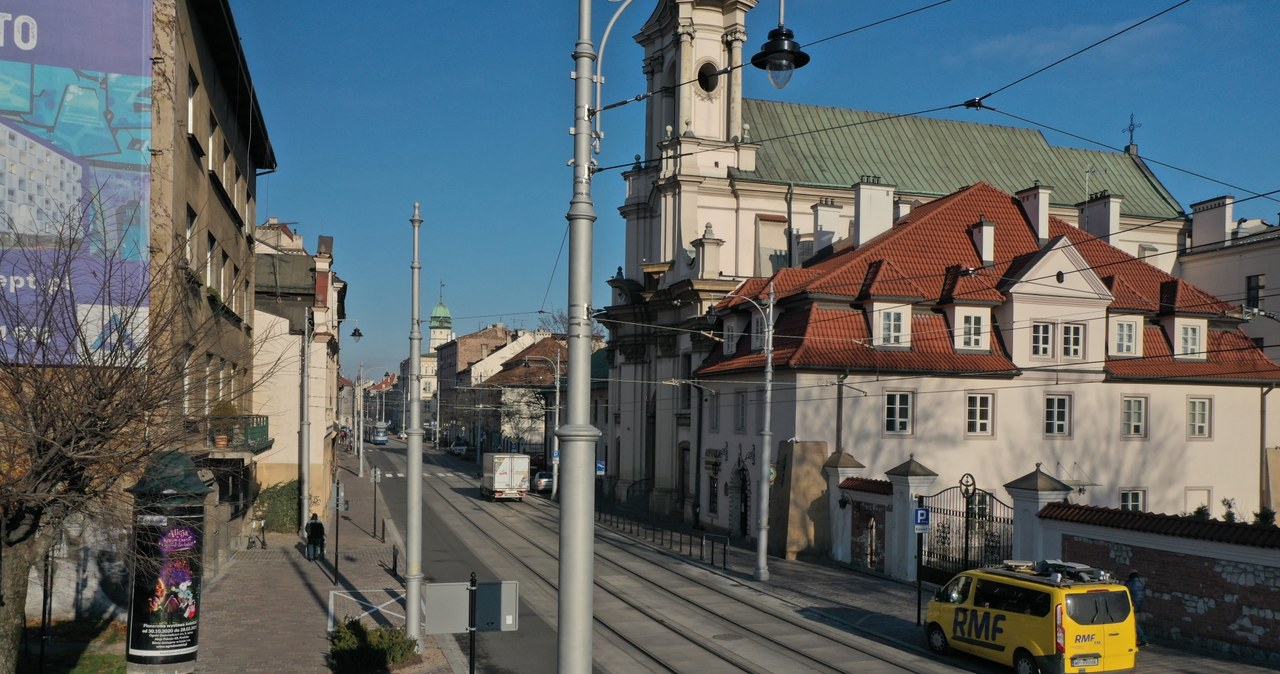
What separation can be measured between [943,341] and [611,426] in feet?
98.4

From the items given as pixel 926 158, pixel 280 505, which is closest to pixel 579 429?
pixel 280 505

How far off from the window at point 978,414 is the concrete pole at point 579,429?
30787 millimetres

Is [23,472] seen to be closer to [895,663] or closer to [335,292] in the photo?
[895,663]

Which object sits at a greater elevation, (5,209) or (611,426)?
(5,209)

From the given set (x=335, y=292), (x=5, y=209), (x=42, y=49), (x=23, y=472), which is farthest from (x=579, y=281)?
(x=335, y=292)

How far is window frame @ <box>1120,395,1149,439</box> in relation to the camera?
39.4 metres

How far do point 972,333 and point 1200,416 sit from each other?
10453mm

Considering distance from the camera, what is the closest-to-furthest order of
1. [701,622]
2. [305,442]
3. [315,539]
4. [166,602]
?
[166,602]
[701,622]
[315,539]
[305,442]

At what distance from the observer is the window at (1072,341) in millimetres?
38281

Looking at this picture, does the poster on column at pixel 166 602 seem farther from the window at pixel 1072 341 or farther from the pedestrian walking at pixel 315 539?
the window at pixel 1072 341

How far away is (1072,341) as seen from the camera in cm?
3834

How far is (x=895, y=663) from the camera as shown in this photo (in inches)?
771

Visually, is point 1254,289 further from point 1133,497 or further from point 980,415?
point 980,415

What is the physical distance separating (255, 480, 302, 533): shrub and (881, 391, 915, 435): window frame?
71.1ft
